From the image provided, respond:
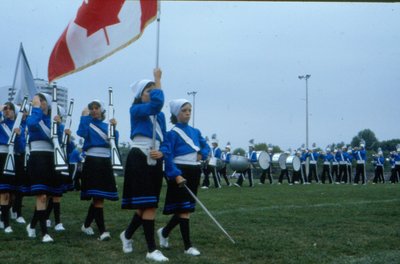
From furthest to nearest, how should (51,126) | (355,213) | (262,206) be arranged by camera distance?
1. (262,206)
2. (355,213)
3. (51,126)

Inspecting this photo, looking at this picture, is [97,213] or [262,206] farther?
[262,206]

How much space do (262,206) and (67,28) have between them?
7555 millimetres

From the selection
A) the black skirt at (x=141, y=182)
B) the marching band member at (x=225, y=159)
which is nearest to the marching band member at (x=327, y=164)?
the marching band member at (x=225, y=159)

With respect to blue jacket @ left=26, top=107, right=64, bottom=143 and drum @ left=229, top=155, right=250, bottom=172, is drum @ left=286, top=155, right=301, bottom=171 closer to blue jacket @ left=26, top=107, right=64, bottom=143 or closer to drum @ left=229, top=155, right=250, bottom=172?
drum @ left=229, top=155, right=250, bottom=172

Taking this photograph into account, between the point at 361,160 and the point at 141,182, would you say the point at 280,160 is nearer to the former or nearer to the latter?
the point at 361,160

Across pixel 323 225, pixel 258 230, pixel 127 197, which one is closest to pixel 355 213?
pixel 323 225

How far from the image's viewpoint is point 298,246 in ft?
21.8

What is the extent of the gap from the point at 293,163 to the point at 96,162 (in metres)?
22.3

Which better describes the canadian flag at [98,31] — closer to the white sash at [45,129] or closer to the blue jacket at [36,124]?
the blue jacket at [36,124]

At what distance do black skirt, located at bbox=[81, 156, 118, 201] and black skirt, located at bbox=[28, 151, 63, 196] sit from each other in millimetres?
480

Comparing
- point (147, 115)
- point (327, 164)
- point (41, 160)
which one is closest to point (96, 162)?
point (41, 160)

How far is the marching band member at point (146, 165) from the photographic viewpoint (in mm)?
5902

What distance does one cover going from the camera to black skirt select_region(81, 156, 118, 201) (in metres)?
7.48

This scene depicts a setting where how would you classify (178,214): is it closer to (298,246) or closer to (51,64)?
(298,246)
